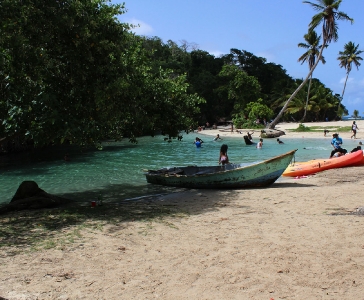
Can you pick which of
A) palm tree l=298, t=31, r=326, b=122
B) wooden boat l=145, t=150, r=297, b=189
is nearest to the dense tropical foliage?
wooden boat l=145, t=150, r=297, b=189

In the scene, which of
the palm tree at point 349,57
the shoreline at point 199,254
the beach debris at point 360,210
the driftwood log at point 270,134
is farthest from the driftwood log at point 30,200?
the palm tree at point 349,57

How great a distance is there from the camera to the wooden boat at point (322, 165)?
17438 mm

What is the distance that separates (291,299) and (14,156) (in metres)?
33.6

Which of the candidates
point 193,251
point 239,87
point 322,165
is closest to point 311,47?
point 239,87

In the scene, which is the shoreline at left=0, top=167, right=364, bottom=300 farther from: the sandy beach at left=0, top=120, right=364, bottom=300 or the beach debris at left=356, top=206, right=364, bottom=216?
the beach debris at left=356, top=206, right=364, bottom=216

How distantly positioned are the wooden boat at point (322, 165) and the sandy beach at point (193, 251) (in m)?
5.91

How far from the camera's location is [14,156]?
111ft

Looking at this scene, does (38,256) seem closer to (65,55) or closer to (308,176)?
(65,55)

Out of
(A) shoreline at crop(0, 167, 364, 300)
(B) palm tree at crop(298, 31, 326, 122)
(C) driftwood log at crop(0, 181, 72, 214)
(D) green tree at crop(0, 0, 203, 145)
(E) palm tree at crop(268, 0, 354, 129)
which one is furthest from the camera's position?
(B) palm tree at crop(298, 31, 326, 122)

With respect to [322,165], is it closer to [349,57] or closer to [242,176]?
[242,176]

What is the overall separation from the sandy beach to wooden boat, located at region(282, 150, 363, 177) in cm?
591

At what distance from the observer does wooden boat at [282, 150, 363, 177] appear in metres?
17.4

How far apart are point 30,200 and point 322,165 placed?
13110mm

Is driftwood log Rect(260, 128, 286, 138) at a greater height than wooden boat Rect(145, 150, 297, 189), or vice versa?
driftwood log Rect(260, 128, 286, 138)
